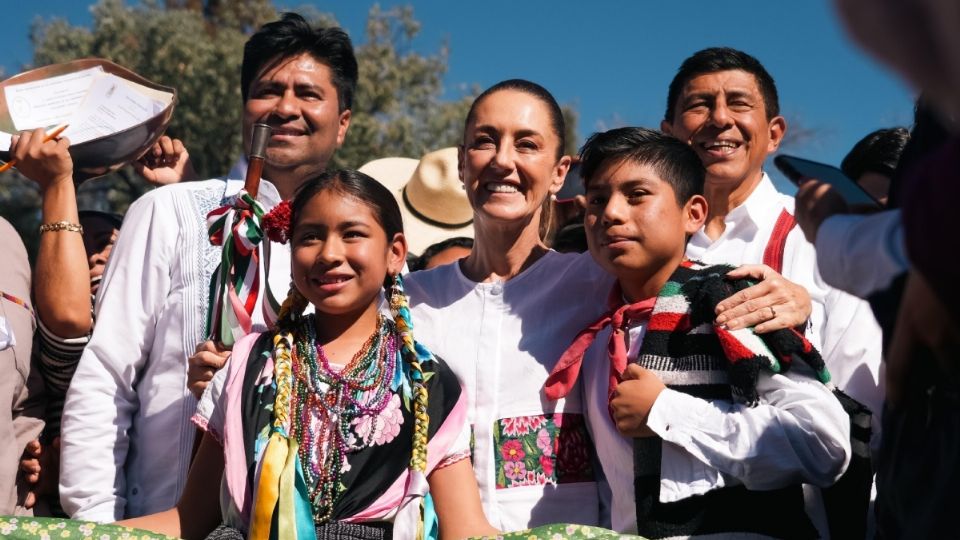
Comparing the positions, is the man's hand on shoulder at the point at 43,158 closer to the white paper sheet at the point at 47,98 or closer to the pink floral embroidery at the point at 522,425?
the white paper sheet at the point at 47,98

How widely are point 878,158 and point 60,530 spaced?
315cm

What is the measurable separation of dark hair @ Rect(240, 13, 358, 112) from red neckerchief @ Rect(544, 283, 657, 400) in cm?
160

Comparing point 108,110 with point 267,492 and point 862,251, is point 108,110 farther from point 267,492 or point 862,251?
point 862,251

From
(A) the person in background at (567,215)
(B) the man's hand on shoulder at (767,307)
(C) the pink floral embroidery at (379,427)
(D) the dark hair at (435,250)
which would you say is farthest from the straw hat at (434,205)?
(B) the man's hand on shoulder at (767,307)

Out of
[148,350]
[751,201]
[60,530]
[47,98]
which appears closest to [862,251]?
[60,530]

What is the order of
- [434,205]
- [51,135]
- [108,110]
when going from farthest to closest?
[434,205] → [108,110] → [51,135]

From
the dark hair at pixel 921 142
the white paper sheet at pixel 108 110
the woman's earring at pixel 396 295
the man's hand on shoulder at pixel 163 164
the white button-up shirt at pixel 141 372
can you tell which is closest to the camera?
the dark hair at pixel 921 142

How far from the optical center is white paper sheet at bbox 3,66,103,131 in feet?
12.8

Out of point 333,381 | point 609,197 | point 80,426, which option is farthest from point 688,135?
point 80,426

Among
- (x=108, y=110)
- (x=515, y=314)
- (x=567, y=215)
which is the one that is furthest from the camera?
(x=567, y=215)

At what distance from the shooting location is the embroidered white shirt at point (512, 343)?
10.9 feet

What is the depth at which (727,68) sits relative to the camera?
4.25m

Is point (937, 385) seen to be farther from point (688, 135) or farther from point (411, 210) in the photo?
point (411, 210)

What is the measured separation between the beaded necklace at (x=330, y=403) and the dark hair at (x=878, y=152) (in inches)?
81.3
